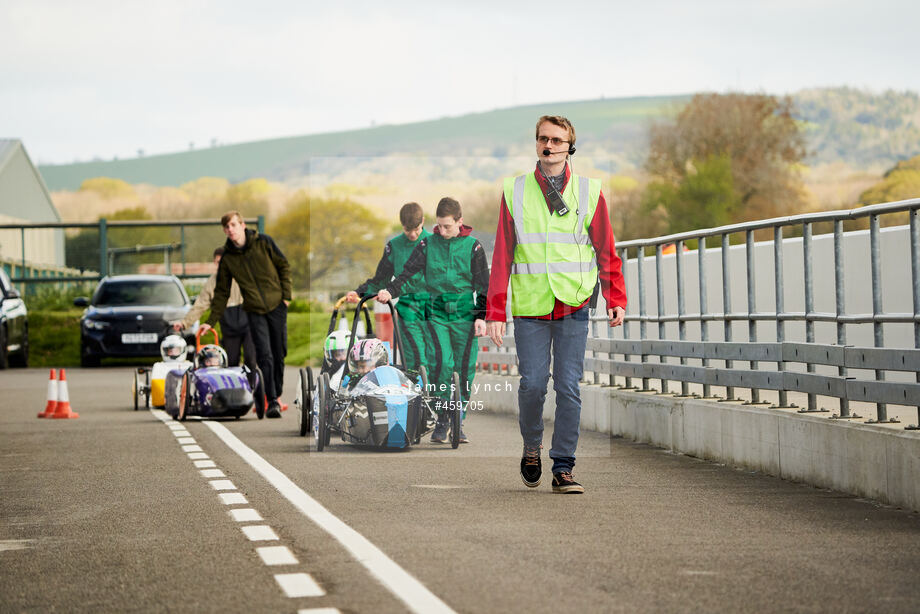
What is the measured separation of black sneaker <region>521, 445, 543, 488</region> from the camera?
10242 mm

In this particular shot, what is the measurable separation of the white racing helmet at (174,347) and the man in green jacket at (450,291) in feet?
21.8

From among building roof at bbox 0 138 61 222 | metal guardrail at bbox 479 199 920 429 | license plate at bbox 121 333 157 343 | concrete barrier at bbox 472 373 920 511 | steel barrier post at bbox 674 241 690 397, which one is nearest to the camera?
concrete barrier at bbox 472 373 920 511

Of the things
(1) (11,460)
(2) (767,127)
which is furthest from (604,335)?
(2) (767,127)

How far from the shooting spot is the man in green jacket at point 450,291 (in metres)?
13.0

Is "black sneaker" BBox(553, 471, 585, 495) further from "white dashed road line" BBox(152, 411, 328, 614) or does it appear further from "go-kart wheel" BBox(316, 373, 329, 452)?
"go-kart wheel" BBox(316, 373, 329, 452)

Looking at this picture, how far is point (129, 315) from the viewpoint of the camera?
3158cm

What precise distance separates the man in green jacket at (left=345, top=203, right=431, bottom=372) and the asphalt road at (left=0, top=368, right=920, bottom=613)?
94 cm

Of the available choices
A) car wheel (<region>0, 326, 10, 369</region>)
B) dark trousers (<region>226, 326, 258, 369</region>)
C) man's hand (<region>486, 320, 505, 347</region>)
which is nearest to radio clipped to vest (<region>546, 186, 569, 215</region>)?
man's hand (<region>486, 320, 505, 347</region>)

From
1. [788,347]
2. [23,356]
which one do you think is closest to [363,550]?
[788,347]

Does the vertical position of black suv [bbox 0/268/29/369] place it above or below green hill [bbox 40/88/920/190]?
below

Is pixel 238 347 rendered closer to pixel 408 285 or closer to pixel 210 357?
pixel 210 357

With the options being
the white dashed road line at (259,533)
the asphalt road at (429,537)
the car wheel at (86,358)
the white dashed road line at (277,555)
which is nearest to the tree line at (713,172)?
the car wheel at (86,358)

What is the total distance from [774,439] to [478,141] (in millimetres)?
139128

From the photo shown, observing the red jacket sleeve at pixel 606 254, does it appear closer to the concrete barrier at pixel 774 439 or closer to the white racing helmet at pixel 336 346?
the concrete barrier at pixel 774 439
